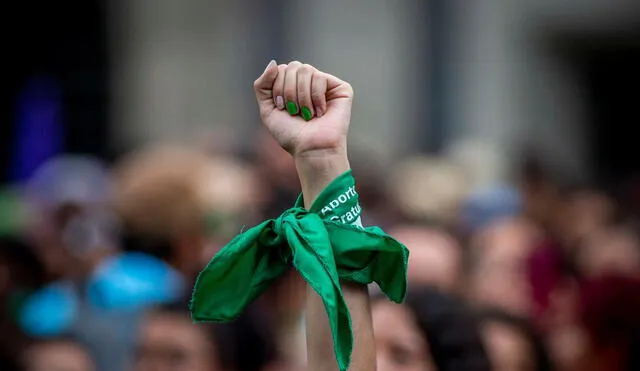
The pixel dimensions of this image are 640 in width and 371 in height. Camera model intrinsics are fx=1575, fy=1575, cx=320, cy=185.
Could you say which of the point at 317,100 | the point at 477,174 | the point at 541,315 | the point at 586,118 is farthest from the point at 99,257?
the point at 586,118

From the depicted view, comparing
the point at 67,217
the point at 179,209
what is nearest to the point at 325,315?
the point at 179,209

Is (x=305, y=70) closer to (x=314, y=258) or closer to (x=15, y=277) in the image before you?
(x=314, y=258)

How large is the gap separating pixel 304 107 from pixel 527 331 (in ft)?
6.98

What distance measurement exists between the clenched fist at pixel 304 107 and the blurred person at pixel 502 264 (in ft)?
7.77

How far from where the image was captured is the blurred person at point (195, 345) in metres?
4.80

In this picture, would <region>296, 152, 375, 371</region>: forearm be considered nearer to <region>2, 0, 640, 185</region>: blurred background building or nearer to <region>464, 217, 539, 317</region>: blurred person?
<region>464, 217, 539, 317</region>: blurred person

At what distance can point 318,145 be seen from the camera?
3213 mm

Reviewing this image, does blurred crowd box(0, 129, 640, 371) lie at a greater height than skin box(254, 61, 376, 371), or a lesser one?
lesser

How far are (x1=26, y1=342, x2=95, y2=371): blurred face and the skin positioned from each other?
6.28ft

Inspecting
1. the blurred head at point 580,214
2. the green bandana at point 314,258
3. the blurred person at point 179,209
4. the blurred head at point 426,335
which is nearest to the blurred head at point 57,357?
the blurred person at point 179,209

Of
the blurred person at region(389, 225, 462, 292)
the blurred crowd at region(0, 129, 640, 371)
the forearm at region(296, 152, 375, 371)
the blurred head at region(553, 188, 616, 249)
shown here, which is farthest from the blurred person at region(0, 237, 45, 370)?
the blurred head at region(553, 188, 616, 249)

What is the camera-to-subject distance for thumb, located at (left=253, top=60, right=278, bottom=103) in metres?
3.19

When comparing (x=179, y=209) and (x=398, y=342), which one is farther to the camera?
(x=179, y=209)

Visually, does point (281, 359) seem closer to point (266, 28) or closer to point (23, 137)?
point (23, 137)
